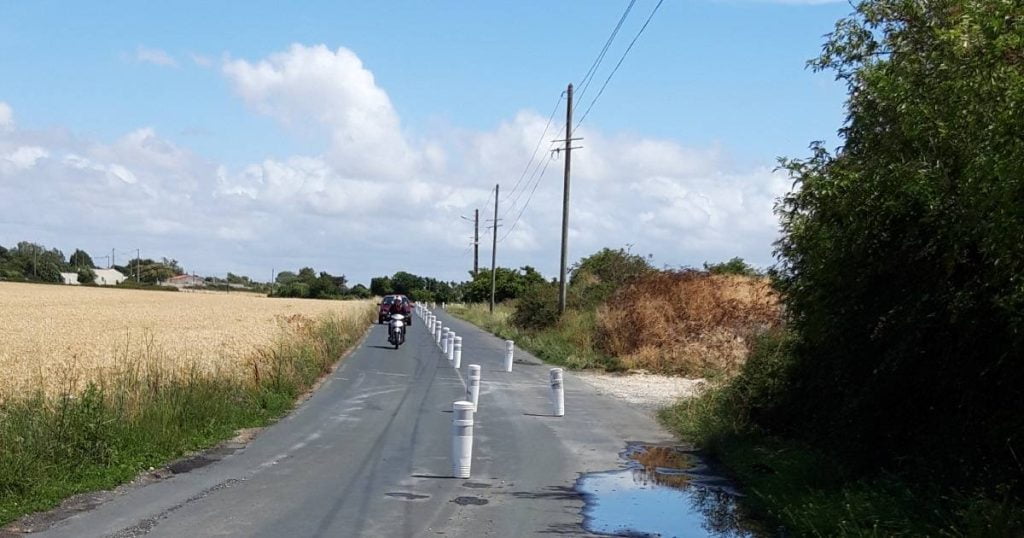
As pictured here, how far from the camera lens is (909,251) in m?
9.13

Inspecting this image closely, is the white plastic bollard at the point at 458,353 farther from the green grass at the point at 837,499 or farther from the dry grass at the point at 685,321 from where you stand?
the green grass at the point at 837,499

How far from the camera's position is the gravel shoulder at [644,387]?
70.2ft

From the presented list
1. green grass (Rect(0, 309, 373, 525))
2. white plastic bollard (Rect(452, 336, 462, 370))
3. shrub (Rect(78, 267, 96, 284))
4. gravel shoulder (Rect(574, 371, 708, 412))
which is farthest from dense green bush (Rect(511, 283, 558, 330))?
shrub (Rect(78, 267, 96, 284))

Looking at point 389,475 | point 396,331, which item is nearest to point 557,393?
point 389,475

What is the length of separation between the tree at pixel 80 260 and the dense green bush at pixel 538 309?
156985 millimetres

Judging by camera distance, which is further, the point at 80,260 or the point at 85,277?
the point at 80,260

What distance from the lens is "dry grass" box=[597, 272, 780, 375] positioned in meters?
30.3

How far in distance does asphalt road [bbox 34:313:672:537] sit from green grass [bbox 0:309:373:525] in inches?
22.4

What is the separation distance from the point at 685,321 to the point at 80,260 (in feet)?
595

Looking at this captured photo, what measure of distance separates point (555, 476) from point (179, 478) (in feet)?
13.8

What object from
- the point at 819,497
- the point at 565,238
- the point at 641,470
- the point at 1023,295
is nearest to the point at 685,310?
the point at 565,238

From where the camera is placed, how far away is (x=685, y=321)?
33.4 metres

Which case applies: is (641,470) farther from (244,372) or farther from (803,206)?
(244,372)

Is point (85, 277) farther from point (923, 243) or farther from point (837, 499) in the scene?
point (923, 243)
